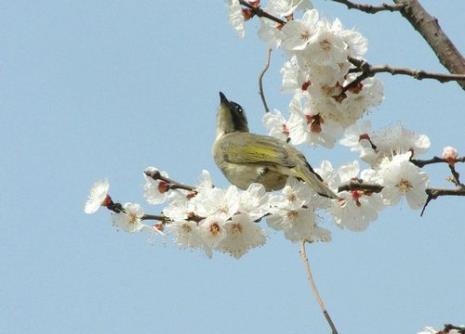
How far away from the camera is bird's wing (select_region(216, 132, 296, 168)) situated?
4.31 m

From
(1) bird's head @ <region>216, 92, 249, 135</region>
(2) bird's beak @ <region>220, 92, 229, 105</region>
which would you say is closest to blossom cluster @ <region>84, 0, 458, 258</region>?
(1) bird's head @ <region>216, 92, 249, 135</region>

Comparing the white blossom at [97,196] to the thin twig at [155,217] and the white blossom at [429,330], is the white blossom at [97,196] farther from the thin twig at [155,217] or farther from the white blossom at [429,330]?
the white blossom at [429,330]

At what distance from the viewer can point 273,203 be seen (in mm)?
3434

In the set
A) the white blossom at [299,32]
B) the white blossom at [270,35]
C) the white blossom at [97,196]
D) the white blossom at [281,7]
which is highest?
the white blossom at [281,7]

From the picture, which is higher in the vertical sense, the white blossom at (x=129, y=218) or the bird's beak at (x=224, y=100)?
the bird's beak at (x=224, y=100)

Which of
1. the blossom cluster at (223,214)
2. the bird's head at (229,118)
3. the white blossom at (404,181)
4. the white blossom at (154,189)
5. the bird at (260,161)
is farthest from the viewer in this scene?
the bird's head at (229,118)

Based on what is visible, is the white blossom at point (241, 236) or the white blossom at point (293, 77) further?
the white blossom at point (293, 77)

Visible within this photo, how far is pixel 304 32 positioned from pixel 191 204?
0.92 meters

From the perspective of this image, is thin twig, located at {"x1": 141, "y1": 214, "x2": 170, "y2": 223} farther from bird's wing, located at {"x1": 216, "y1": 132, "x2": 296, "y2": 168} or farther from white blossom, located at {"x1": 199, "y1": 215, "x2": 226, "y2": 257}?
bird's wing, located at {"x1": 216, "y1": 132, "x2": 296, "y2": 168}

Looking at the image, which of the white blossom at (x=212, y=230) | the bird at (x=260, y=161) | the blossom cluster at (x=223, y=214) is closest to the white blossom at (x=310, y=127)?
the bird at (x=260, y=161)

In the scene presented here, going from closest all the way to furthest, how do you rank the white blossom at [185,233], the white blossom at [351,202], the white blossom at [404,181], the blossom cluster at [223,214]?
the white blossom at [404,181] → the blossom cluster at [223,214] → the white blossom at [185,233] → the white blossom at [351,202]

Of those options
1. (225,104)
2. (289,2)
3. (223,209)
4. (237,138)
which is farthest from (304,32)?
(225,104)

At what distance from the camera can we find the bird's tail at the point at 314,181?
340cm

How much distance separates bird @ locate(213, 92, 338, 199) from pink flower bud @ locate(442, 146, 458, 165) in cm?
50
